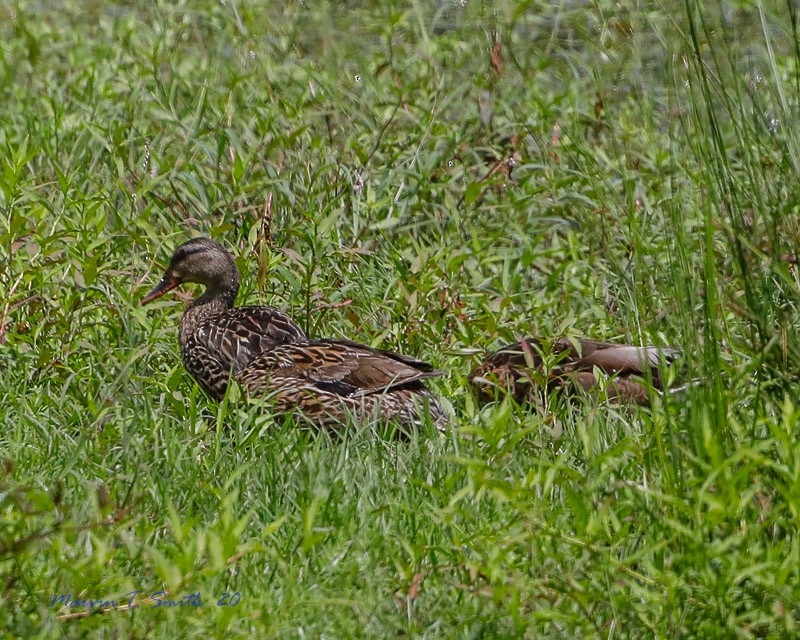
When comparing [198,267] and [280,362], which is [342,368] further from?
[198,267]

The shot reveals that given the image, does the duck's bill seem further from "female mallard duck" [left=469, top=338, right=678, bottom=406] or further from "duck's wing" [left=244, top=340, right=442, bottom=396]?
"female mallard duck" [left=469, top=338, right=678, bottom=406]

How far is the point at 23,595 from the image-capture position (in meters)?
3.35

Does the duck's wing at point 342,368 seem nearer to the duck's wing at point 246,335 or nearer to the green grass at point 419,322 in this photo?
the duck's wing at point 246,335

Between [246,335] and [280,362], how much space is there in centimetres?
30

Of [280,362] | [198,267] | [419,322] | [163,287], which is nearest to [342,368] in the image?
[280,362]

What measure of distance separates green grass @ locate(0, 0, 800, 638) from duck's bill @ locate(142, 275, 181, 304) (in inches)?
2.7

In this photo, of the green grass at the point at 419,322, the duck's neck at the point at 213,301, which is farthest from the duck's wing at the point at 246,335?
the green grass at the point at 419,322

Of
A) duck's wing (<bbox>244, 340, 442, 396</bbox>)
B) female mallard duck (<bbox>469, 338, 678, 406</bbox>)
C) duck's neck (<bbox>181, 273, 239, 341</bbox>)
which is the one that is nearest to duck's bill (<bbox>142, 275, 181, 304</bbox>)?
duck's neck (<bbox>181, 273, 239, 341</bbox>)

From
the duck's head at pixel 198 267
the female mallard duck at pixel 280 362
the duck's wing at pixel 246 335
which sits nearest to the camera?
the female mallard duck at pixel 280 362

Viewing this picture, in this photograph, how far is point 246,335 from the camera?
5.96m

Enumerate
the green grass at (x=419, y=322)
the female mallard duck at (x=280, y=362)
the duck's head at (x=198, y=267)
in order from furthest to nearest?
the duck's head at (x=198, y=267) → the female mallard duck at (x=280, y=362) → the green grass at (x=419, y=322)

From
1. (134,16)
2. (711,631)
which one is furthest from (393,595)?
(134,16)

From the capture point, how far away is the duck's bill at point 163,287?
6.09 metres

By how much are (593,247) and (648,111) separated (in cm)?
307
